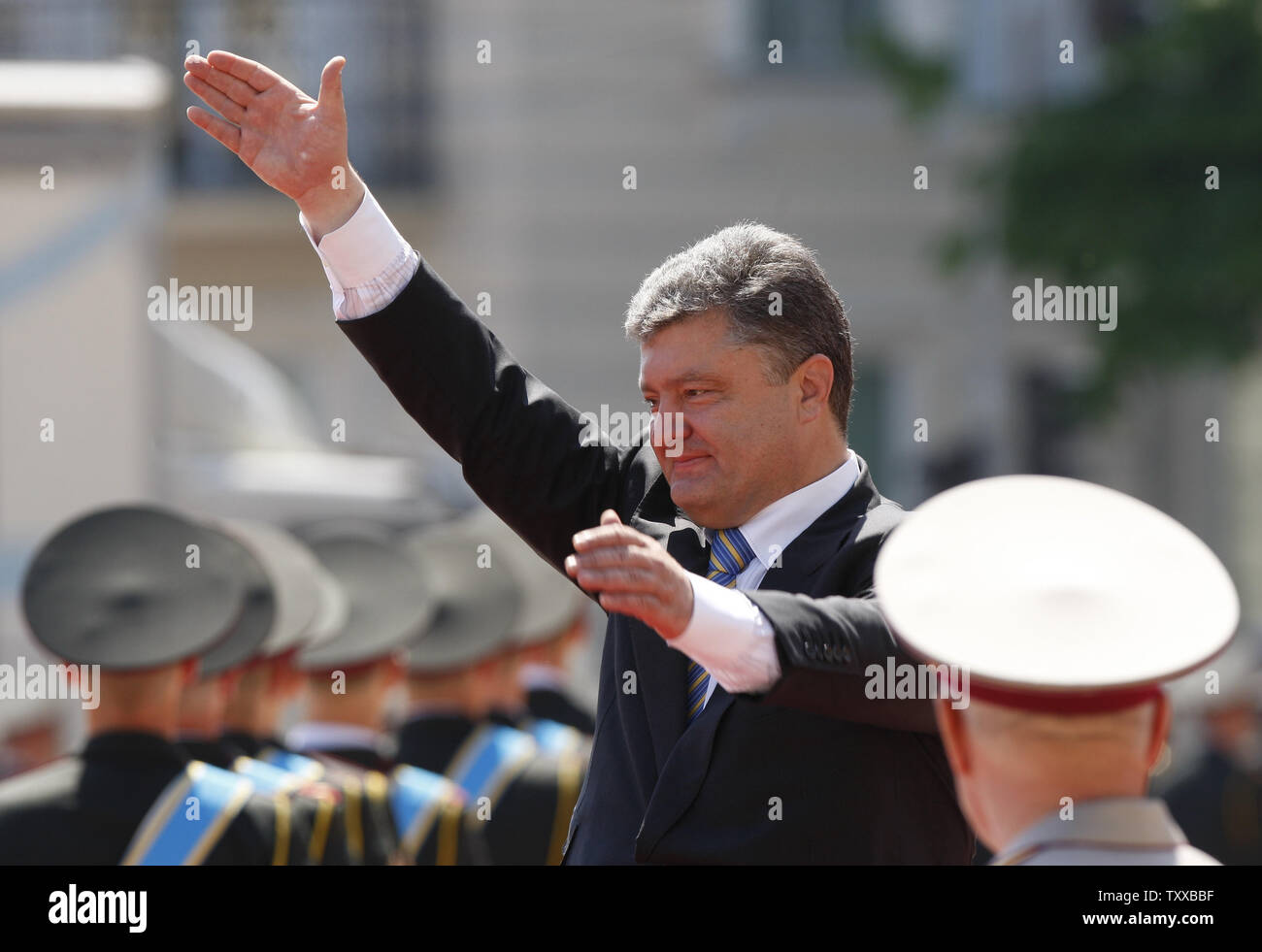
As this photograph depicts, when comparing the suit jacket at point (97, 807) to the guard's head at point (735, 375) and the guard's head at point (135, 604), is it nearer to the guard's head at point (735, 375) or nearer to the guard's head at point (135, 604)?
the guard's head at point (135, 604)

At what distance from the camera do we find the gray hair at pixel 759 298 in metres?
2.82

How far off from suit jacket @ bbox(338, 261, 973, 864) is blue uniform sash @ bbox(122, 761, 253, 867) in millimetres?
945

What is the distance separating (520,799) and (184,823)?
86.8 inches

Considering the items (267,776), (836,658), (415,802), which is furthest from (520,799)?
(836,658)

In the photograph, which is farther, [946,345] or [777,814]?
[946,345]

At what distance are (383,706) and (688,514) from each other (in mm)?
2584

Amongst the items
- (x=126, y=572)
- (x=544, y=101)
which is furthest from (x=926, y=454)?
(x=126, y=572)

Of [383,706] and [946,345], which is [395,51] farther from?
[383,706]

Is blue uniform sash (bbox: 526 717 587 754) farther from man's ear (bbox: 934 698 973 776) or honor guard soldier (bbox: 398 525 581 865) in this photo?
man's ear (bbox: 934 698 973 776)

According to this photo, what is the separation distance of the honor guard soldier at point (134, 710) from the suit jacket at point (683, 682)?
94cm

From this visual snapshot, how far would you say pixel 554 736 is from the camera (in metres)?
6.58

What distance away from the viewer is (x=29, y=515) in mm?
6324

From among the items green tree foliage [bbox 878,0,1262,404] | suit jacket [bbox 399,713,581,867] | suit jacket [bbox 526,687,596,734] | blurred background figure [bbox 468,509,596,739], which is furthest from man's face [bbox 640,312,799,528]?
green tree foliage [bbox 878,0,1262,404]

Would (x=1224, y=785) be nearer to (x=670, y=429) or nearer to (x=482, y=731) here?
(x=482, y=731)
